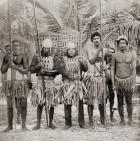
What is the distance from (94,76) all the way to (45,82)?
0.40 metres

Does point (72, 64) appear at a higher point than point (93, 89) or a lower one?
higher

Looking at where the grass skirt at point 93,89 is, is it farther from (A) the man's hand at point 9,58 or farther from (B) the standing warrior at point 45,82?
(A) the man's hand at point 9,58

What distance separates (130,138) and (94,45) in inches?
31.4

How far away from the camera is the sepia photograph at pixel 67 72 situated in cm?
428

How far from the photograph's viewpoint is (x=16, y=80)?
4301mm

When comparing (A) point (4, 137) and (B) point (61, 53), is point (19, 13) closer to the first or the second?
(B) point (61, 53)

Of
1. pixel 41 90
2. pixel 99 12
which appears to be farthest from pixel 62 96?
pixel 99 12

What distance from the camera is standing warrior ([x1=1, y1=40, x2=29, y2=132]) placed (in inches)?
169

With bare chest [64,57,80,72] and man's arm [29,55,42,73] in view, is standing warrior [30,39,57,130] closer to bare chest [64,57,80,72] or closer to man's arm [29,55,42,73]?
man's arm [29,55,42,73]

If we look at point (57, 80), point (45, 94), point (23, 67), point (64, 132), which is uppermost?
point (23, 67)

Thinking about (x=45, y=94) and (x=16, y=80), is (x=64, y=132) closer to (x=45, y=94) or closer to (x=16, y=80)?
(x=45, y=94)

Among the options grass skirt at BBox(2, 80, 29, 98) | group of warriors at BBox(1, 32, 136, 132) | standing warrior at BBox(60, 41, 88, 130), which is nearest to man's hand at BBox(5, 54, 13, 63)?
group of warriors at BBox(1, 32, 136, 132)

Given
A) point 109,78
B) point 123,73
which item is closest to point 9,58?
point 109,78

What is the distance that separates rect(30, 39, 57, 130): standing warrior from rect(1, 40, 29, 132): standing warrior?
3.1 inches
